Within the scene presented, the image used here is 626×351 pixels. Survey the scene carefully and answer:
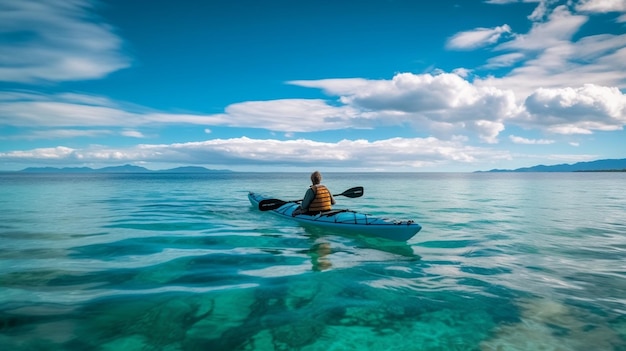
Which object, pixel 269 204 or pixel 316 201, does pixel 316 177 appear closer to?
pixel 316 201

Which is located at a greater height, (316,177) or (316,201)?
(316,177)

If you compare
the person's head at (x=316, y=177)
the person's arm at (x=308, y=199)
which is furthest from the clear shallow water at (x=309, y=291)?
the person's head at (x=316, y=177)

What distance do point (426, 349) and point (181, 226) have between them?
1392 cm

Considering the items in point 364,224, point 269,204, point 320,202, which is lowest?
point 364,224

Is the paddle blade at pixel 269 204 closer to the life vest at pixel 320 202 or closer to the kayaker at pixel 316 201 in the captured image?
the kayaker at pixel 316 201

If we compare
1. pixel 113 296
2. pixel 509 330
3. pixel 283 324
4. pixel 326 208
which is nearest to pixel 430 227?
pixel 326 208

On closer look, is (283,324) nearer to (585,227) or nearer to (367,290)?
(367,290)

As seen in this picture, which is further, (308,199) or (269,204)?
(269,204)

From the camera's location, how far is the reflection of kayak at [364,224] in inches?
483

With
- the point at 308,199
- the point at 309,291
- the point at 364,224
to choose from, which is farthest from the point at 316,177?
the point at 309,291

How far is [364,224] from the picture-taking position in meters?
13.4

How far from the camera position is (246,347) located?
5.45 m

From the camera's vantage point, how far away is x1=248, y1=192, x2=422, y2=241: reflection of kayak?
12.3m

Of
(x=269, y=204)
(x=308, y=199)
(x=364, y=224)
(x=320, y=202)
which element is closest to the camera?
(x=364, y=224)
